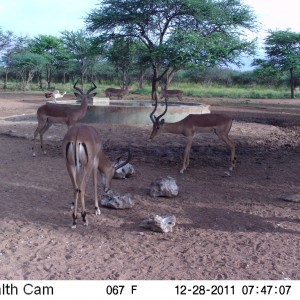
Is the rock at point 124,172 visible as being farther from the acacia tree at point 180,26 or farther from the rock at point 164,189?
the acacia tree at point 180,26

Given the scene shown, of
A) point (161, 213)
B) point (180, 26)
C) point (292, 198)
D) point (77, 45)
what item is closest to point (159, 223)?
point (161, 213)

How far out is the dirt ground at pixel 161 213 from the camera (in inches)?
143

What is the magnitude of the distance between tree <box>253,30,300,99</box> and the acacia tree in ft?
31.4

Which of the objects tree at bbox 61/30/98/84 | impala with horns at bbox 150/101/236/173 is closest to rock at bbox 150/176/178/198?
impala with horns at bbox 150/101/236/173

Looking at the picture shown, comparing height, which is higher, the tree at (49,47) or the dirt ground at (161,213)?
the tree at (49,47)

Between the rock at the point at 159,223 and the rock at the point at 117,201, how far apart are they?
0.73 m

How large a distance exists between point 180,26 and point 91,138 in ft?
66.6

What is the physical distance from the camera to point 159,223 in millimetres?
4480

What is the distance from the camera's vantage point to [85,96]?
1014 cm

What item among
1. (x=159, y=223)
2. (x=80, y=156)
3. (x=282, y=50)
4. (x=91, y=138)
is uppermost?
(x=282, y=50)

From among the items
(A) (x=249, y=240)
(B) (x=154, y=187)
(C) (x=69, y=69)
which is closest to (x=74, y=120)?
(B) (x=154, y=187)

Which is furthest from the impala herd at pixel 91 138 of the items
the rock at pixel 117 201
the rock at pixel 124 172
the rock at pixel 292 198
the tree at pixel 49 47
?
the tree at pixel 49 47

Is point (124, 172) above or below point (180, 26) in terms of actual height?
below

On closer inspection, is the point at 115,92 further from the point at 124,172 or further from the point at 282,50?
the point at 124,172
